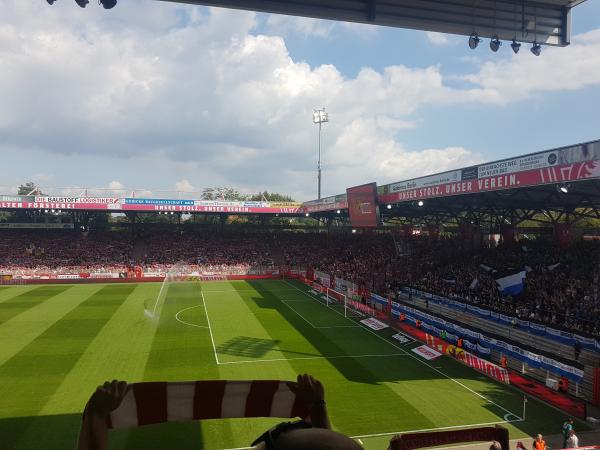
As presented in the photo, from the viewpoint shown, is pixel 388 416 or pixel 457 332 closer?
pixel 388 416

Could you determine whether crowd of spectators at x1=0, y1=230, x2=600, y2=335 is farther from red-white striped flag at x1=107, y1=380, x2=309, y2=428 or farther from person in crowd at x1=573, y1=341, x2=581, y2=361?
red-white striped flag at x1=107, y1=380, x2=309, y2=428

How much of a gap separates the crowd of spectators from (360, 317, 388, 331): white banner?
6.02 m

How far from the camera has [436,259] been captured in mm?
42969

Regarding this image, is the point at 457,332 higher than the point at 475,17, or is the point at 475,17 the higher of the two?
the point at 475,17

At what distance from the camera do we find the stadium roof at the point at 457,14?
27.8 feet

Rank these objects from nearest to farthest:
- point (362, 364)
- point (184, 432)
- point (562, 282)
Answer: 1. point (184, 432)
2. point (362, 364)
3. point (562, 282)

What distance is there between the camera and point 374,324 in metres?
29.0

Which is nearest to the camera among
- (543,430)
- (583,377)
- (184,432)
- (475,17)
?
(475,17)

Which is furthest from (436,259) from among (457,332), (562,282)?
(457,332)

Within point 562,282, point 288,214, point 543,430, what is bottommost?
point 543,430

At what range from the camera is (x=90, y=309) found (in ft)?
106

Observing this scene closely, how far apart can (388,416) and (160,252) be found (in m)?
45.9

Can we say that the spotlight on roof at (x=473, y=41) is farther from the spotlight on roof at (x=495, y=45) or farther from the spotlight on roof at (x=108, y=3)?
the spotlight on roof at (x=108, y=3)

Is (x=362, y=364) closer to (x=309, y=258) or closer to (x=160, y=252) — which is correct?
(x=309, y=258)
